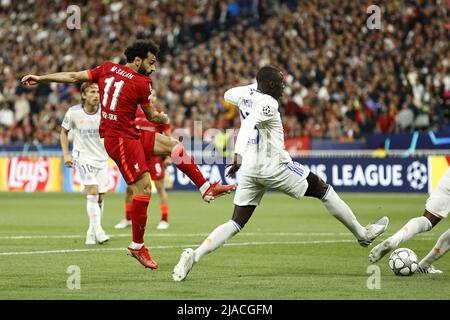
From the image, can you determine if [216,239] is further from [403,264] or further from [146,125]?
[146,125]

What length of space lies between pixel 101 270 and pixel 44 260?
4.34ft

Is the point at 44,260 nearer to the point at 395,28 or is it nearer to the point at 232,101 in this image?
the point at 232,101

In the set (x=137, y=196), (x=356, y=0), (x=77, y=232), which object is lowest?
(x=77, y=232)

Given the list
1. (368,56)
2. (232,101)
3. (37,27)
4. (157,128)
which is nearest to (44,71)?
(37,27)

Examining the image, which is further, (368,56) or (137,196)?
(368,56)

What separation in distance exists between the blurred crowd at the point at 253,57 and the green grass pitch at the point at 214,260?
7.82 metres

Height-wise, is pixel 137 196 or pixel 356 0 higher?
pixel 356 0

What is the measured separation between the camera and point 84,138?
15641 millimetres

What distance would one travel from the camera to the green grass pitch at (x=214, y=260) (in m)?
9.42

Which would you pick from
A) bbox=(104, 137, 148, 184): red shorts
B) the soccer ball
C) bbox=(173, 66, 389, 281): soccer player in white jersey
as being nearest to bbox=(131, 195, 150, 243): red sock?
bbox=(104, 137, 148, 184): red shorts

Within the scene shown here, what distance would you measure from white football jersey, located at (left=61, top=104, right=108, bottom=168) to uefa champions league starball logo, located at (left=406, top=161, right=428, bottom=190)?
14.3 m

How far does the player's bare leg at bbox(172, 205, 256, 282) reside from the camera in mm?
10070

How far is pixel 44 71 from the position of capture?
1474 inches

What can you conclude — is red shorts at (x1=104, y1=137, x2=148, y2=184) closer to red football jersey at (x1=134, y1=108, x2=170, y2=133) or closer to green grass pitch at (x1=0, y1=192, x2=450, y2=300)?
green grass pitch at (x1=0, y1=192, x2=450, y2=300)
